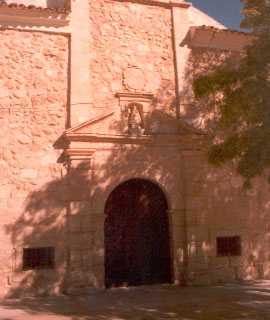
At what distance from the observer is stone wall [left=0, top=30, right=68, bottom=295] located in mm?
7289

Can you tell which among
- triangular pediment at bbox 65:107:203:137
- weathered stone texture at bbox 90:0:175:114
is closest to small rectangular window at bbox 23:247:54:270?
triangular pediment at bbox 65:107:203:137

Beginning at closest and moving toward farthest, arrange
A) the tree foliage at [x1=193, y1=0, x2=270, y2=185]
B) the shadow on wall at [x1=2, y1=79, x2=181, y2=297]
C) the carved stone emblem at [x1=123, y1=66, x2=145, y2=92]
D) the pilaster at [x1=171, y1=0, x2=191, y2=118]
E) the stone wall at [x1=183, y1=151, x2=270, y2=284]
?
the tree foliage at [x1=193, y1=0, x2=270, y2=185] → the shadow on wall at [x1=2, y1=79, x2=181, y2=297] → the stone wall at [x1=183, y1=151, x2=270, y2=284] → the carved stone emblem at [x1=123, y1=66, x2=145, y2=92] → the pilaster at [x1=171, y1=0, x2=191, y2=118]

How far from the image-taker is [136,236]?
26.7 feet

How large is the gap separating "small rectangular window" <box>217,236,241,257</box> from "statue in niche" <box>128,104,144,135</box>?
10.1 ft

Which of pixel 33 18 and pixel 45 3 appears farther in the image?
pixel 45 3

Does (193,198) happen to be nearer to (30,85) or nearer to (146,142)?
(146,142)

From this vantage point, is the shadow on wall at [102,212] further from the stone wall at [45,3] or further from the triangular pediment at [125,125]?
the stone wall at [45,3]

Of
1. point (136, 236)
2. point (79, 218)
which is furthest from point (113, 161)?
point (136, 236)

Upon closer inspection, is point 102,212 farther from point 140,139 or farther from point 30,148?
point 30,148

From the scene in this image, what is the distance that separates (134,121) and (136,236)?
2.51m

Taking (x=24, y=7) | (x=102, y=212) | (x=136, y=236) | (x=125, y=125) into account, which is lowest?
(x=136, y=236)

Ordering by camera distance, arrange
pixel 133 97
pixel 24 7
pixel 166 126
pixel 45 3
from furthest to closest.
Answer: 1. pixel 45 3
2. pixel 166 126
3. pixel 133 97
4. pixel 24 7

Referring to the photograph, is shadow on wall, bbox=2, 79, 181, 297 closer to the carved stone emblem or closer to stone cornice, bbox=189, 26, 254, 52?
the carved stone emblem

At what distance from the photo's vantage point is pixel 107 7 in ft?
28.7
